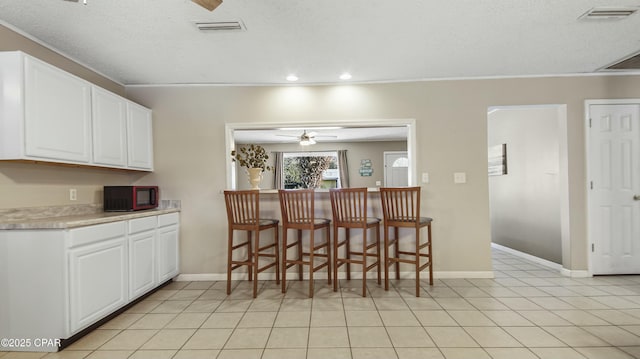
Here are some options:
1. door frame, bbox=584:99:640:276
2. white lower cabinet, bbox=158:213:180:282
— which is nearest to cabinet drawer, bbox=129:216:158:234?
white lower cabinet, bbox=158:213:180:282

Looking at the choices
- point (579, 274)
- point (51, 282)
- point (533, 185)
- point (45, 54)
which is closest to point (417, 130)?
point (533, 185)

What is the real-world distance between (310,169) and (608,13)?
21.3 feet

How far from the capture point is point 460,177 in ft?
11.5

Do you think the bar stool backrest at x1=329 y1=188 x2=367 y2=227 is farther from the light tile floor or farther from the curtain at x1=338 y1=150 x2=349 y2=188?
the curtain at x1=338 y1=150 x2=349 y2=188

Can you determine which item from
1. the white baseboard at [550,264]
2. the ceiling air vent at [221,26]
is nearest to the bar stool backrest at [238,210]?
the ceiling air vent at [221,26]

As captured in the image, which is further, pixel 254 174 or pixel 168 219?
Result: pixel 254 174

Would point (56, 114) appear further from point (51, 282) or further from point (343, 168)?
point (343, 168)

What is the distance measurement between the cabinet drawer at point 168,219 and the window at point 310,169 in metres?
4.69

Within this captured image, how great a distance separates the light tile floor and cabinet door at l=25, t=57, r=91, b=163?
55.6 inches

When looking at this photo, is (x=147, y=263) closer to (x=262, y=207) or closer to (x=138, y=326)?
(x=138, y=326)

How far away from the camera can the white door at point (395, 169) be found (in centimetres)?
780

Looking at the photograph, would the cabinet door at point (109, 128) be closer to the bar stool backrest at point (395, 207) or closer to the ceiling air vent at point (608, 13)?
the bar stool backrest at point (395, 207)

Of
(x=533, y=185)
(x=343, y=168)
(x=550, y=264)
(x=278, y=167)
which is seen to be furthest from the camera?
(x=278, y=167)

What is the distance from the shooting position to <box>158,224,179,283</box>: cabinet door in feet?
10.4
